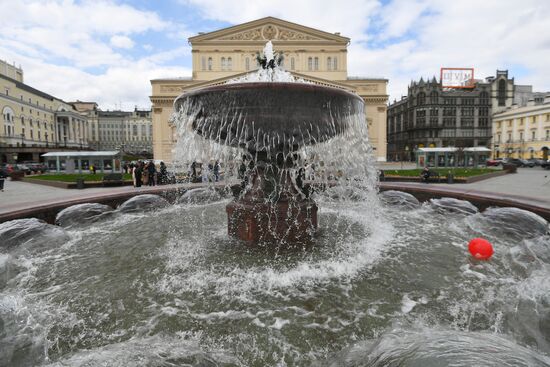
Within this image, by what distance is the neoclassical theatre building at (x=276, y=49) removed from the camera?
44438 millimetres

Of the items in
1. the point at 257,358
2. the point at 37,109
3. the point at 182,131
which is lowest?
the point at 257,358

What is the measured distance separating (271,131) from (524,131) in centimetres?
6526

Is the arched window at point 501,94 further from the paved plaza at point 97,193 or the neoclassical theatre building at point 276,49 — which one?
the paved plaza at point 97,193

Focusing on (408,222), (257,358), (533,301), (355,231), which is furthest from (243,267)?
(408,222)

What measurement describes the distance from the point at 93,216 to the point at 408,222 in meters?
6.15

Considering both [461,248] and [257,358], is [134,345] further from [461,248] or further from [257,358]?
[461,248]

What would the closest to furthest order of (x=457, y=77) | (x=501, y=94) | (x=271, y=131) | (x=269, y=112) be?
(x=269, y=112) → (x=271, y=131) → (x=457, y=77) → (x=501, y=94)

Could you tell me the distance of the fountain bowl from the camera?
12.3 ft

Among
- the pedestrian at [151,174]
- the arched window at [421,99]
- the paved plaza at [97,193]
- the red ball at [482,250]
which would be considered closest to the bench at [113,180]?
the paved plaza at [97,193]

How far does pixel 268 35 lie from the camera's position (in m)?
45.2

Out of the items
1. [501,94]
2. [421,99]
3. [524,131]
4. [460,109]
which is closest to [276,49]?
[421,99]

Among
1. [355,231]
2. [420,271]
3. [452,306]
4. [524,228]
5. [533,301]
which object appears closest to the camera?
[533,301]

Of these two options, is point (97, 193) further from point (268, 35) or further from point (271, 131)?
point (268, 35)

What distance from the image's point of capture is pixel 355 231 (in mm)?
5363
